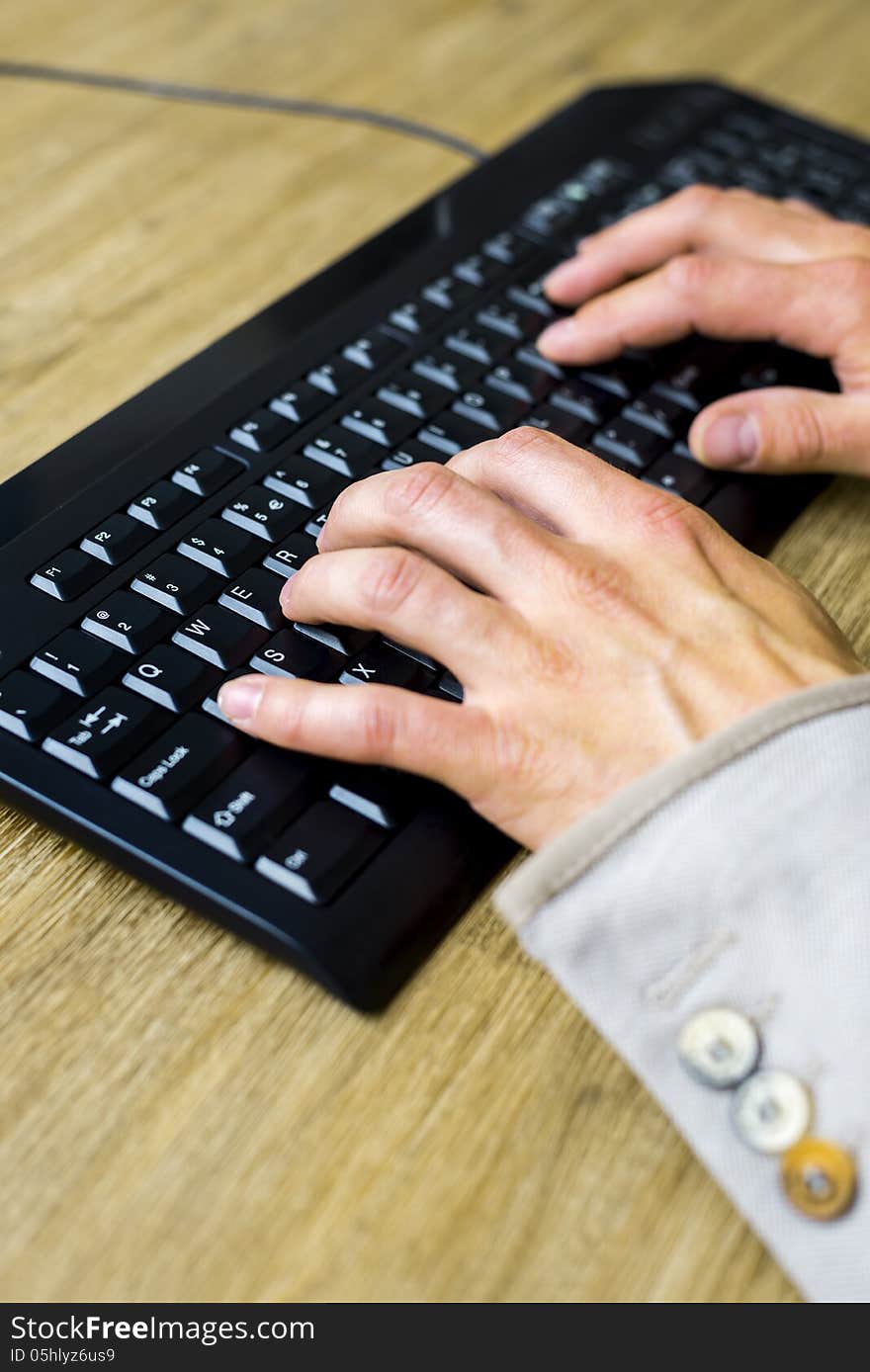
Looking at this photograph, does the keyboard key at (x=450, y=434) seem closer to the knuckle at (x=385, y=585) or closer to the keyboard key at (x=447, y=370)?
the keyboard key at (x=447, y=370)

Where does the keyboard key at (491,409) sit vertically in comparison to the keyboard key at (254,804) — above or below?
above

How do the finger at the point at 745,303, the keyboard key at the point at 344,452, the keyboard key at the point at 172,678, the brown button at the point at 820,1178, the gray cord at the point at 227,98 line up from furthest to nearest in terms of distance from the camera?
the gray cord at the point at 227,98
the finger at the point at 745,303
the keyboard key at the point at 344,452
the keyboard key at the point at 172,678
the brown button at the point at 820,1178

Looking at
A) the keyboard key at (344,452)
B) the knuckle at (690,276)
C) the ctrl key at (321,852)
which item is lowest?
the ctrl key at (321,852)

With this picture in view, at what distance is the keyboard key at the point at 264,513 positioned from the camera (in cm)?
57

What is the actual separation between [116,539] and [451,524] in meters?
0.14

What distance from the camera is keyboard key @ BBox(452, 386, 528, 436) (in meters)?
0.64

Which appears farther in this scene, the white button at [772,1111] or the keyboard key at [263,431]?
the keyboard key at [263,431]

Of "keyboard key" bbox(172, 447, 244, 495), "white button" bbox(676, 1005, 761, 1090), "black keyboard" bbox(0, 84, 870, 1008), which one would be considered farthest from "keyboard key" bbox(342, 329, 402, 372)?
"white button" bbox(676, 1005, 761, 1090)

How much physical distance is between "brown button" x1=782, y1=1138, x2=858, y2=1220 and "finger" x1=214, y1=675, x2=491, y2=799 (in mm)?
165

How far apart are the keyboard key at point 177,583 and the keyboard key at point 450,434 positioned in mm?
142

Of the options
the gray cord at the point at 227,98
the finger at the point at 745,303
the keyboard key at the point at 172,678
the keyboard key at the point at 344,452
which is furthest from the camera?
the gray cord at the point at 227,98

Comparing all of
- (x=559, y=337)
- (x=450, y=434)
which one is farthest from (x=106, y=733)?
(x=559, y=337)

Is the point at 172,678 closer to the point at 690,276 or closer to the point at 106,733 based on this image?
the point at 106,733

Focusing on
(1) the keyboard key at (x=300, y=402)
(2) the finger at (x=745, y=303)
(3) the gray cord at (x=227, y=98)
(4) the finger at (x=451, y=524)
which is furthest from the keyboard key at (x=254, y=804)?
(3) the gray cord at (x=227, y=98)
